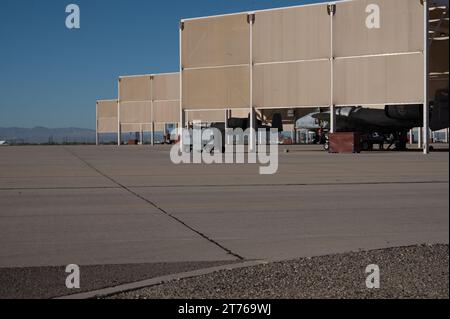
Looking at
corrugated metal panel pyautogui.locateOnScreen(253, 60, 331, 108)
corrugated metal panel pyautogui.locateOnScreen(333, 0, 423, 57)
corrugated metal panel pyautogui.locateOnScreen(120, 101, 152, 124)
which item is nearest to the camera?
corrugated metal panel pyautogui.locateOnScreen(333, 0, 423, 57)

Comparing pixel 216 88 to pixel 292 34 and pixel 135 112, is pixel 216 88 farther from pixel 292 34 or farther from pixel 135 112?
pixel 135 112

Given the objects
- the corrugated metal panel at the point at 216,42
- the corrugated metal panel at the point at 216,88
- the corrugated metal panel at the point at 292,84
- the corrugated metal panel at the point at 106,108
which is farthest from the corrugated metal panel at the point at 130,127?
the corrugated metal panel at the point at 292,84

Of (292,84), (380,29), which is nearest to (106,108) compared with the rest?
(292,84)

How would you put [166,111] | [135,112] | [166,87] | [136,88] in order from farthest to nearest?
[135,112] → [136,88] → [166,111] → [166,87]

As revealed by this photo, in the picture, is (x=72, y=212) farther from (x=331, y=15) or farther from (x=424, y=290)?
(x=331, y=15)

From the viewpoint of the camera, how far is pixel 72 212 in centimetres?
1345

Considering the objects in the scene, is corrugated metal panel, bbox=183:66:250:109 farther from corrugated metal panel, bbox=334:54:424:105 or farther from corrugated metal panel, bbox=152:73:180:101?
corrugated metal panel, bbox=152:73:180:101

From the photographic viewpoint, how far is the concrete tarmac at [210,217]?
9188 millimetres

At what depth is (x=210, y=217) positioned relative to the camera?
1267 centimetres

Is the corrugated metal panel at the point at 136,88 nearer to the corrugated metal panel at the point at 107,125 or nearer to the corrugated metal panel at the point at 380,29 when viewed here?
the corrugated metal panel at the point at 107,125

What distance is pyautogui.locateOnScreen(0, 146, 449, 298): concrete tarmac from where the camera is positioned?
9.19 m

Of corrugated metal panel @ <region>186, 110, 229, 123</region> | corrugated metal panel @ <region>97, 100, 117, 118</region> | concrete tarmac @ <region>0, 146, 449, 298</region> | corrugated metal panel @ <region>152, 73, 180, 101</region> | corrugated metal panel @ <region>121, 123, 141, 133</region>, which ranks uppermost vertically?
corrugated metal panel @ <region>152, 73, 180, 101</region>

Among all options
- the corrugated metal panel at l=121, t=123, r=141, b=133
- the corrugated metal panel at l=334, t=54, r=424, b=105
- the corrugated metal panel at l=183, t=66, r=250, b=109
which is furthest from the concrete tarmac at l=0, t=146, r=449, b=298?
the corrugated metal panel at l=121, t=123, r=141, b=133
